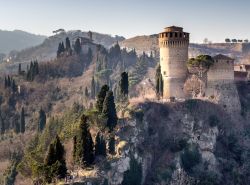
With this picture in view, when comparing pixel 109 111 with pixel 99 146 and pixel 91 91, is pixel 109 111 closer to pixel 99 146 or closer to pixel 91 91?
pixel 99 146

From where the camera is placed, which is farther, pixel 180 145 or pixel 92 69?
pixel 92 69

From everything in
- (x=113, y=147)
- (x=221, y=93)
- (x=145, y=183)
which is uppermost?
(x=221, y=93)

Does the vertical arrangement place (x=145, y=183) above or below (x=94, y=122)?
below

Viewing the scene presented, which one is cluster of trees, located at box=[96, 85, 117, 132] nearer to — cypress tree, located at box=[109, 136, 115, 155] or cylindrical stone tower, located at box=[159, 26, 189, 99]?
cypress tree, located at box=[109, 136, 115, 155]

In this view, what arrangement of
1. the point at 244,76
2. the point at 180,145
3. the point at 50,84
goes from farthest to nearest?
the point at 50,84 → the point at 244,76 → the point at 180,145

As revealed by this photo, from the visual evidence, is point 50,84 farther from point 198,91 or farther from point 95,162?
point 95,162

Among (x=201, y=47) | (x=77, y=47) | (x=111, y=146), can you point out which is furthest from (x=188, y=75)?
(x=201, y=47)

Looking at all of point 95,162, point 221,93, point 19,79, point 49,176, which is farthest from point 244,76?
point 19,79

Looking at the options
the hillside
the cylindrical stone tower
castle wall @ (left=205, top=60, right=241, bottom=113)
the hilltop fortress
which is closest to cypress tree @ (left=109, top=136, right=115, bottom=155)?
the hillside
